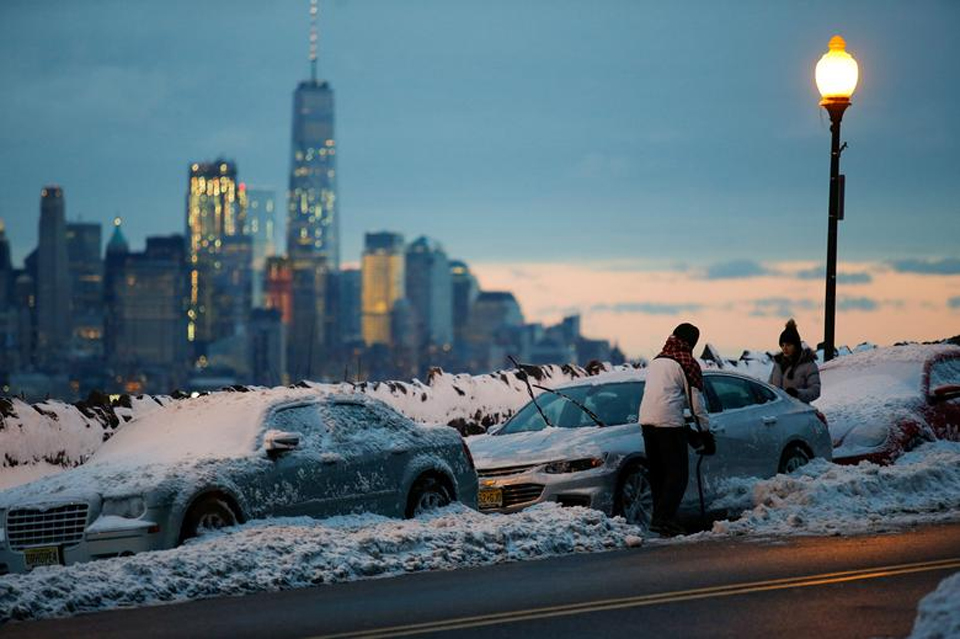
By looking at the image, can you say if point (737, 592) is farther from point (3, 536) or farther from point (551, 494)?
point (3, 536)

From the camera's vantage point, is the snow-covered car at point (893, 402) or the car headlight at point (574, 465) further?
the snow-covered car at point (893, 402)

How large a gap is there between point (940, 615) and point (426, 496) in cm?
729

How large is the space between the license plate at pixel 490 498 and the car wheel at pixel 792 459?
10.3 feet

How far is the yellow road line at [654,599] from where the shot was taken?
1056cm

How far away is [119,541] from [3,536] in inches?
39.9

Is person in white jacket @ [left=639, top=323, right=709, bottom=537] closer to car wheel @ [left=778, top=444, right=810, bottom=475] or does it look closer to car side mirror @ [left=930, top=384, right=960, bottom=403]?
car wheel @ [left=778, top=444, right=810, bottom=475]

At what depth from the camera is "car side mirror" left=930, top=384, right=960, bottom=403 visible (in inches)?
802

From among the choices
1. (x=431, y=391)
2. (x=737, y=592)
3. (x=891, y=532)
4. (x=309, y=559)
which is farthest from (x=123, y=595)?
(x=431, y=391)

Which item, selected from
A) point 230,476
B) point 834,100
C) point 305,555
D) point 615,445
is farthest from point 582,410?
point 834,100

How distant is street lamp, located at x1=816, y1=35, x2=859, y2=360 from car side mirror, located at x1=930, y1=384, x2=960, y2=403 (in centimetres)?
326

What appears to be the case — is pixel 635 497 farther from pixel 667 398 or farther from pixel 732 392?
pixel 732 392

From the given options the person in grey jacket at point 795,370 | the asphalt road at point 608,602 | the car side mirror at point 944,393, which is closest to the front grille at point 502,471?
the asphalt road at point 608,602

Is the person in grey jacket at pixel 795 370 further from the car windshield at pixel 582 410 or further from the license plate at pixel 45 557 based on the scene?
the license plate at pixel 45 557

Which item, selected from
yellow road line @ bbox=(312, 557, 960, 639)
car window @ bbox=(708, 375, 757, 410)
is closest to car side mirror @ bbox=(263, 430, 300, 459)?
yellow road line @ bbox=(312, 557, 960, 639)
